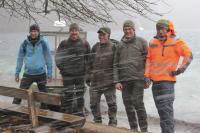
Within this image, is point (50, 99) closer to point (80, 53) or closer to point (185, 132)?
point (80, 53)

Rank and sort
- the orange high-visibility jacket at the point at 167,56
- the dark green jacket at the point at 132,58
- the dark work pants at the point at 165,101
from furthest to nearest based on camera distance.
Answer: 1. the dark green jacket at the point at 132,58
2. the dark work pants at the point at 165,101
3. the orange high-visibility jacket at the point at 167,56

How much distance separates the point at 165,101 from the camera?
7289 millimetres

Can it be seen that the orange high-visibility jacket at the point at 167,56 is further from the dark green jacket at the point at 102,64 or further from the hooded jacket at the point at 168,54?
the dark green jacket at the point at 102,64

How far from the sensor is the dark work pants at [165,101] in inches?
287

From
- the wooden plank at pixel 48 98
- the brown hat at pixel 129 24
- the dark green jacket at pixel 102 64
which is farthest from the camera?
the dark green jacket at pixel 102 64

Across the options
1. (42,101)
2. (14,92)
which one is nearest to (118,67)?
(42,101)

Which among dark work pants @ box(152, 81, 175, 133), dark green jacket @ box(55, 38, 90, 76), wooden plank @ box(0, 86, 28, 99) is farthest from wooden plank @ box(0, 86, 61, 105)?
dark green jacket @ box(55, 38, 90, 76)

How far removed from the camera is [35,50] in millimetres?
9203

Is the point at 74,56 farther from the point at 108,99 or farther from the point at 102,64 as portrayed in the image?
the point at 108,99

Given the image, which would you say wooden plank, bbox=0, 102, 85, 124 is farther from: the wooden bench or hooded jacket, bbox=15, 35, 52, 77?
hooded jacket, bbox=15, 35, 52, 77

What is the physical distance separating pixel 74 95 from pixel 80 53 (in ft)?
3.24

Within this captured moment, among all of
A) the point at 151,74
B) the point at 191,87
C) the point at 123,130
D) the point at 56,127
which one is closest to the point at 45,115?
the point at 56,127

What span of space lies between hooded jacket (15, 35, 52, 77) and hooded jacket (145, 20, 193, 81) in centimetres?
270

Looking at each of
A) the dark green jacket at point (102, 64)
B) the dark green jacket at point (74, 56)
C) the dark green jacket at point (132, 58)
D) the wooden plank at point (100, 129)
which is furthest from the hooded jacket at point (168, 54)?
the dark green jacket at point (74, 56)
